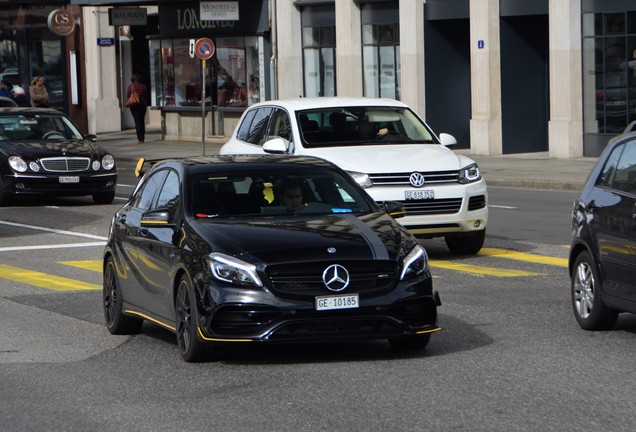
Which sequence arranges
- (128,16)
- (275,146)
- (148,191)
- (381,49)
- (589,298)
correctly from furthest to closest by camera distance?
(128,16), (381,49), (275,146), (148,191), (589,298)

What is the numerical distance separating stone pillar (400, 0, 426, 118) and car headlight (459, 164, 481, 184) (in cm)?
2047

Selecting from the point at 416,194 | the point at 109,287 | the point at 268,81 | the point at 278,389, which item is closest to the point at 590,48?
the point at 268,81

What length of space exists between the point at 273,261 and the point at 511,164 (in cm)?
2321

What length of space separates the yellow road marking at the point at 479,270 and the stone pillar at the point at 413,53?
21005 millimetres

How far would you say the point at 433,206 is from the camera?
638 inches

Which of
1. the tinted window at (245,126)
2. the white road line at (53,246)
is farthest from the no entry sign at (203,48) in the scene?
the white road line at (53,246)

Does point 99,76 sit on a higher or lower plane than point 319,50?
lower

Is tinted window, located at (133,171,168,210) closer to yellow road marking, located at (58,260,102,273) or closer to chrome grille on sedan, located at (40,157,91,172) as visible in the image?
yellow road marking, located at (58,260,102,273)

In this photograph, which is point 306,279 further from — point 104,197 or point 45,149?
point 104,197

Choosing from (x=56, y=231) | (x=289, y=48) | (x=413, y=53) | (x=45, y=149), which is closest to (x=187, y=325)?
(x=56, y=231)

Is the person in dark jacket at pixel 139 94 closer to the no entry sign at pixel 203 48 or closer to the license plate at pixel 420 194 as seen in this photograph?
the no entry sign at pixel 203 48

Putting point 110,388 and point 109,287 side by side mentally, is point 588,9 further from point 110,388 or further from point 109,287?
point 110,388

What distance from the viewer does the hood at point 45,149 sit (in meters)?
24.9

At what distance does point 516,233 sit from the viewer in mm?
19297
